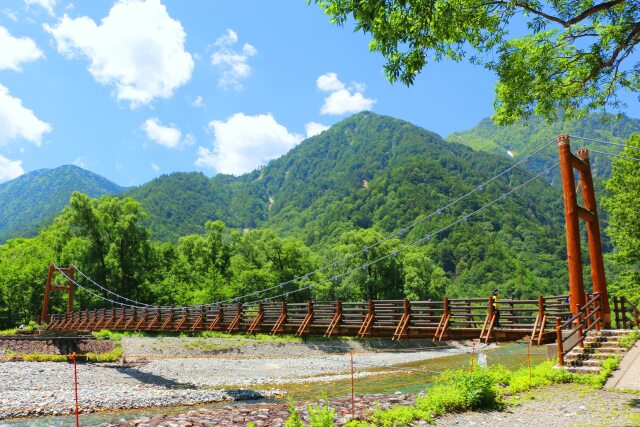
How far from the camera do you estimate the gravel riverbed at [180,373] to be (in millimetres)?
13688

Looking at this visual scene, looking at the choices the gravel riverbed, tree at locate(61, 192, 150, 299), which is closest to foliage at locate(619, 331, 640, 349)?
the gravel riverbed

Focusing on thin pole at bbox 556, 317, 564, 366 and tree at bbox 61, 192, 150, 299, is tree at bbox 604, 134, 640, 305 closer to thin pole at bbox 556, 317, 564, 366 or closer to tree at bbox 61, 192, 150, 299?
thin pole at bbox 556, 317, 564, 366

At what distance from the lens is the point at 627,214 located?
20.1 metres

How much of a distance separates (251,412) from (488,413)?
4807 mm

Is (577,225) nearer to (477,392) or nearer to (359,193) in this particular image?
(477,392)

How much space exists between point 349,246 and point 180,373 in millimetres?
22682

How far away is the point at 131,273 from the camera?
43.2m

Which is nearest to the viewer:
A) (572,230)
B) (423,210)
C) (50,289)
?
(572,230)

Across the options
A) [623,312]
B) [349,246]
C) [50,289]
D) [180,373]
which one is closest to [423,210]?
[349,246]

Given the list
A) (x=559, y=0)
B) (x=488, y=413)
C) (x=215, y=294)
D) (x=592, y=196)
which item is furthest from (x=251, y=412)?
(x=215, y=294)

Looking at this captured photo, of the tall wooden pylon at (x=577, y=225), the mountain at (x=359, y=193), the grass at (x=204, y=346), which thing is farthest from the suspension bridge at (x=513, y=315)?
the mountain at (x=359, y=193)

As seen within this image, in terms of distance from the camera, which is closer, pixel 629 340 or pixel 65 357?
pixel 629 340

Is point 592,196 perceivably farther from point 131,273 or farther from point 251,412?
point 131,273

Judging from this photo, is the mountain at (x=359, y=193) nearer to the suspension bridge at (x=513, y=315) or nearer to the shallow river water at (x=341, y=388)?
the shallow river water at (x=341, y=388)
